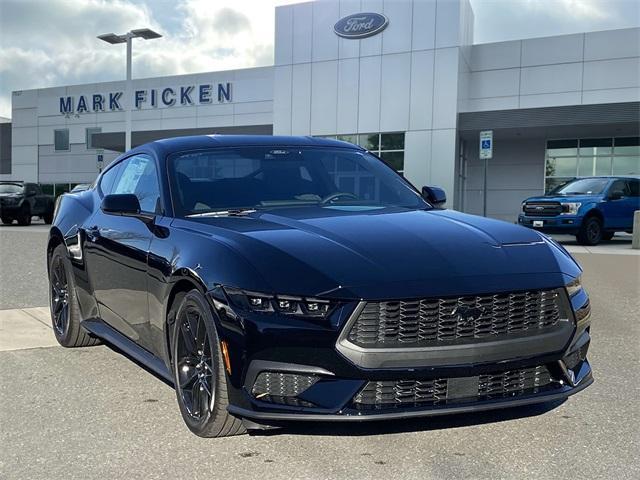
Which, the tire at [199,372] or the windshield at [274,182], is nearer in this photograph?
the tire at [199,372]

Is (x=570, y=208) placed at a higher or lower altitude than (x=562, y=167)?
Answer: lower

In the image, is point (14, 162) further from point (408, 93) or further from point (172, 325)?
point (172, 325)

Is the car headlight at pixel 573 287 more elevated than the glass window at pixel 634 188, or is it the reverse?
the glass window at pixel 634 188

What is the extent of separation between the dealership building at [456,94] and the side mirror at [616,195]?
8.52 m

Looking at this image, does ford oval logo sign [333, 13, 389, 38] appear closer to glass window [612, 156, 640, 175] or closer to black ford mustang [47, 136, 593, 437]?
glass window [612, 156, 640, 175]

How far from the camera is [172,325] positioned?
3.64 meters

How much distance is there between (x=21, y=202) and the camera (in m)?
24.5

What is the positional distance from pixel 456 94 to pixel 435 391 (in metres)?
25.8

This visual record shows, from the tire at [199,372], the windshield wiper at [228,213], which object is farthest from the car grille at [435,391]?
the windshield wiper at [228,213]

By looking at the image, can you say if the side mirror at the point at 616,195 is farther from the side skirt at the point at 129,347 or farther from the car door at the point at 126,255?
the side skirt at the point at 129,347

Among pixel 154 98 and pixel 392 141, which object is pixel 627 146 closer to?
pixel 392 141

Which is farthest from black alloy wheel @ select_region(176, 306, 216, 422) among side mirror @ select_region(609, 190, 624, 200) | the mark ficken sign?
the mark ficken sign

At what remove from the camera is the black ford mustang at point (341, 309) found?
2898 mm

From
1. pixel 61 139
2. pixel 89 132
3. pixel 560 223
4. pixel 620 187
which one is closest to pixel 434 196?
pixel 560 223
